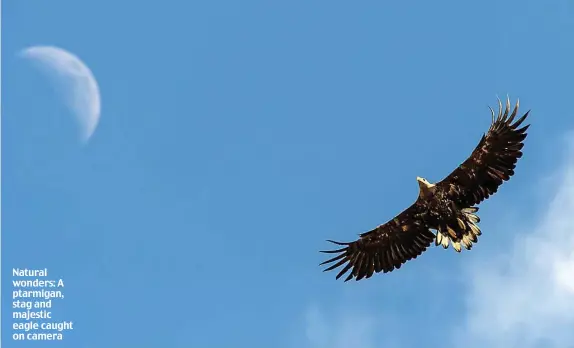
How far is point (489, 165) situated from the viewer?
36.6 m

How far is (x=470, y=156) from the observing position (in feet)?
120

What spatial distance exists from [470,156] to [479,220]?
209 cm

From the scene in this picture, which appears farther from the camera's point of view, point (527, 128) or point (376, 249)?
point (376, 249)

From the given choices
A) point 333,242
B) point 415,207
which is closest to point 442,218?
point 415,207

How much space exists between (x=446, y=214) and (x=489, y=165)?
2.09m

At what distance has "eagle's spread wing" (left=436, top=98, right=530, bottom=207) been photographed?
3606 centimetres

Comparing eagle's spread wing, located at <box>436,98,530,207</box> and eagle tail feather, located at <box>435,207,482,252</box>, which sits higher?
eagle's spread wing, located at <box>436,98,530,207</box>

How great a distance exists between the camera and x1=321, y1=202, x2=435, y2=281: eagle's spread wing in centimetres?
3822

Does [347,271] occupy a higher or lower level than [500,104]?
lower

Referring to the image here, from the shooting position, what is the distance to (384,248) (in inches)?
1519

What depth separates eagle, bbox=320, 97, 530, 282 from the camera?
36.2m

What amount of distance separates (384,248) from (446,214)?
263cm

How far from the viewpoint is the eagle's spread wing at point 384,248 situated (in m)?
38.2

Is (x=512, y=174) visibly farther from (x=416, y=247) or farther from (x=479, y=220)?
(x=416, y=247)
